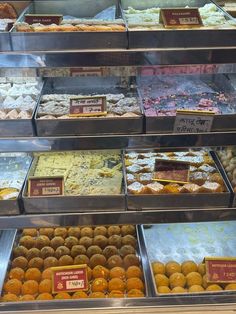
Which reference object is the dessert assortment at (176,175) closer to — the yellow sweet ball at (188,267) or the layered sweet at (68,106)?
the layered sweet at (68,106)

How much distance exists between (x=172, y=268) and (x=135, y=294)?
0.26 m

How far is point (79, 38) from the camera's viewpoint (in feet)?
4.97

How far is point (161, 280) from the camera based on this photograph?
1.94 m

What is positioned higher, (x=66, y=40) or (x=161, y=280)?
(x=66, y=40)

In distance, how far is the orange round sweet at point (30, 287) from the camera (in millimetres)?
1916

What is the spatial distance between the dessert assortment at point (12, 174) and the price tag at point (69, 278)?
41 centimetres

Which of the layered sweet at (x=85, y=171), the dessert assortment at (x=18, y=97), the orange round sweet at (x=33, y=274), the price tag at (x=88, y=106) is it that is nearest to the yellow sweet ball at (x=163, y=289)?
the layered sweet at (x=85, y=171)

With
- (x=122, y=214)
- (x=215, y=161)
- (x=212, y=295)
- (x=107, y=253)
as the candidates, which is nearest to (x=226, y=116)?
(x=215, y=161)

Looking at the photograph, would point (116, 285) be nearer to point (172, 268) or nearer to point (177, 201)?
point (172, 268)

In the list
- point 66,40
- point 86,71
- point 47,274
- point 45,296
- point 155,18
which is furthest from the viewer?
point 47,274

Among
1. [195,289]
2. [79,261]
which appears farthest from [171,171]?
[79,261]

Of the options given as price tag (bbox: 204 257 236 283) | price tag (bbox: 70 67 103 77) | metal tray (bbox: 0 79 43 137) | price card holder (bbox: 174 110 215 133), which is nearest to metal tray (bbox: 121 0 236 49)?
price tag (bbox: 70 67 103 77)

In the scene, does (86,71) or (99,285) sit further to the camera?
(99,285)

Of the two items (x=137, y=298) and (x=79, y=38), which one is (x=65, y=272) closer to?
(x=137, y=298)
